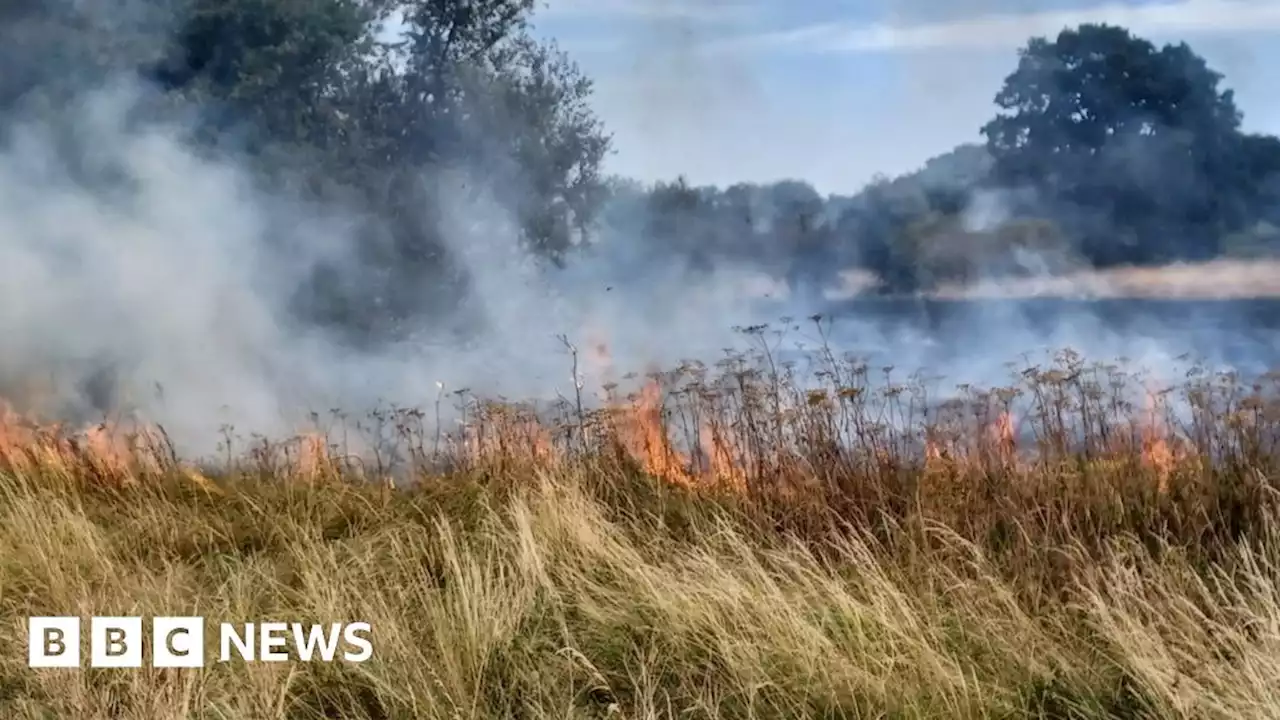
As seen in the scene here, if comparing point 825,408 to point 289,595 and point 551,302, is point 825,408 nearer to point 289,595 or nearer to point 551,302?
point 551,302

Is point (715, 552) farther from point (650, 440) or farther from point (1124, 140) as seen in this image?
point (1124, 140)

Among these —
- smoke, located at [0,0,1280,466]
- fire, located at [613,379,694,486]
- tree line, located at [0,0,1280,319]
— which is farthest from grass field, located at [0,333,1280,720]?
tree line, located at [0,0,1280,319]

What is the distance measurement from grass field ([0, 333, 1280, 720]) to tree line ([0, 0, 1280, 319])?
0.54 m

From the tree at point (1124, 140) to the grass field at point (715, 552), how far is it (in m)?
0.59

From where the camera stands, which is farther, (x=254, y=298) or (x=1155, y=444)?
(x=254, y=298)

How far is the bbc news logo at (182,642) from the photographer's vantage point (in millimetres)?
3090

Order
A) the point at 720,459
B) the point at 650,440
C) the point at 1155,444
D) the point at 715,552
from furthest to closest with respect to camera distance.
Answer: the point at 650,440, the point at 720,459, the point at 1155,444, the point at 715,552

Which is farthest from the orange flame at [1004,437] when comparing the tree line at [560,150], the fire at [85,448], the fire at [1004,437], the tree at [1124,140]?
the fire at [85,448]

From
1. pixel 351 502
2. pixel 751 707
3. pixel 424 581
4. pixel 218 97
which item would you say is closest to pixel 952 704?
pixel 751 707

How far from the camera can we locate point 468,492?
171 inches

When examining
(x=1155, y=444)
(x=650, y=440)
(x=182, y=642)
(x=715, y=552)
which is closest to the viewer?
(x=182, y=642)

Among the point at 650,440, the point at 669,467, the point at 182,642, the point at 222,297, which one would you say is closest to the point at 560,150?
the point at 650,440

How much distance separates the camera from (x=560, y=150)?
4.83m

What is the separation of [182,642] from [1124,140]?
3.68 meters
